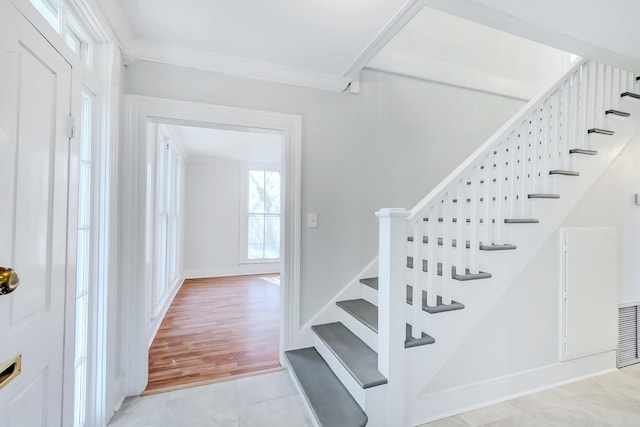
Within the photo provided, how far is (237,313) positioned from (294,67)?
113 inches

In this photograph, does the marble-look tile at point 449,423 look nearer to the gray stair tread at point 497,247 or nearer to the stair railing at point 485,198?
the stair railing at point 485,198

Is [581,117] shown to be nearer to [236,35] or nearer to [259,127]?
[259,127]

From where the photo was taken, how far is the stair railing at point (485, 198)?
1.59 meters

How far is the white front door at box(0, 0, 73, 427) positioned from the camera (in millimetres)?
849

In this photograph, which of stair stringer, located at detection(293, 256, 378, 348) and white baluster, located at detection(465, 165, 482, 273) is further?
stair stringer, located at detection(293, 256, 378, 348)

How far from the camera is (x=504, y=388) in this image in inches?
77.0

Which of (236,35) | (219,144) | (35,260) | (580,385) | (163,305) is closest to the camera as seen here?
(35,260)

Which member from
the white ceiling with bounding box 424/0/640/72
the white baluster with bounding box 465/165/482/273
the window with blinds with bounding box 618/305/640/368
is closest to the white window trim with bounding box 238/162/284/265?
the white baluster with bounding box 465/165/482/273

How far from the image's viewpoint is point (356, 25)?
1736 mm

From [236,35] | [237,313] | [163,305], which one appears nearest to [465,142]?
[236,35]

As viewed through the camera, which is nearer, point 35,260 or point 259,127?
point 35,260

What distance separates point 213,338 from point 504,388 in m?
2.49

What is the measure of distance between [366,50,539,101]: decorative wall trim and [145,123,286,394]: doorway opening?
4.17 feet

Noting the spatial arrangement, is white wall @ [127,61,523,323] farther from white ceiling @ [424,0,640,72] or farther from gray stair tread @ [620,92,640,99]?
gray stair tread @ [620,92,640,99]
